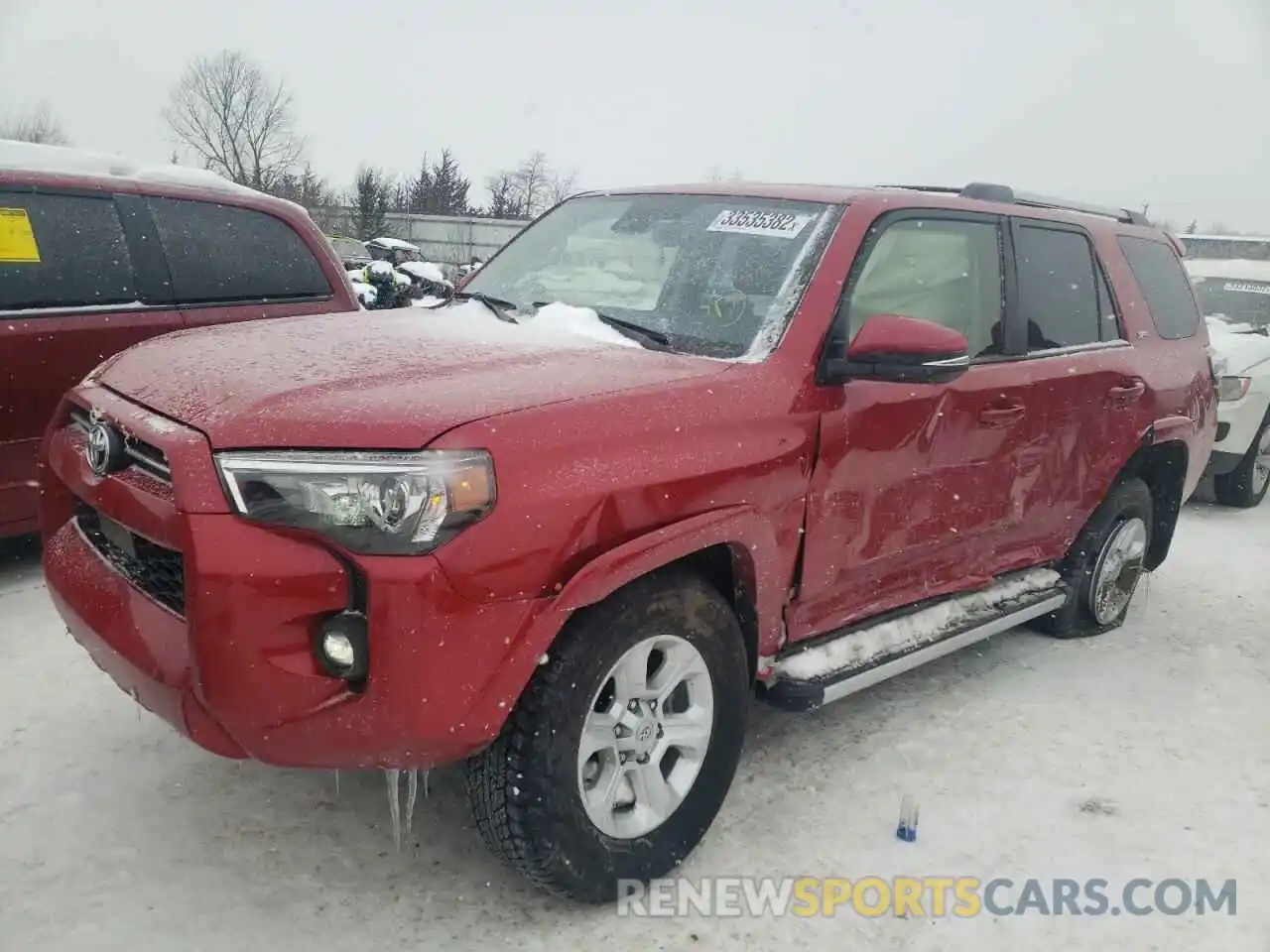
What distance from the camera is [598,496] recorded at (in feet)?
7.46

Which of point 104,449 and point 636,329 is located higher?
point 636,329

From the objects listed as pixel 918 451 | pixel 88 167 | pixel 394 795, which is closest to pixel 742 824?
pixel 394 795

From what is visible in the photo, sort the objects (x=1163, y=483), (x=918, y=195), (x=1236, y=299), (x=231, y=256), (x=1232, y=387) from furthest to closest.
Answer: (x=1236, y=299), (x=1232, y=387), (x=231, y=256), (x=1163, y=483), (x=918, y=195)

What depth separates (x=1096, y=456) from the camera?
4.18 metres

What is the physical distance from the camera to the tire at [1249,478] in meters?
7.76

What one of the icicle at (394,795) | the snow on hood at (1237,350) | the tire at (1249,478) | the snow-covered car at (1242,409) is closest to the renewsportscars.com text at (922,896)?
the icicle at (394,795)

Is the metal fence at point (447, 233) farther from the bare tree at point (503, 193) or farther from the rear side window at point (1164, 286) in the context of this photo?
the rear side window at point (1164, 286)

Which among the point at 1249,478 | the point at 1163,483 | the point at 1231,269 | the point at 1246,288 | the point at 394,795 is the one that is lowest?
the point at 1249,478

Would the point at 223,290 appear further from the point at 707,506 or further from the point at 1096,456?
the point at 1096,456

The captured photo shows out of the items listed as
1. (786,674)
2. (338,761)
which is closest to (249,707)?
(338,761)

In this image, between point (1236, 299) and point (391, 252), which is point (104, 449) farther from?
point (391, 252)

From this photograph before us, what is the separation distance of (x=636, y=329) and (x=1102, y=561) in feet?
8.93

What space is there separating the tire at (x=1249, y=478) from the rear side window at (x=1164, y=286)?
3.32 m

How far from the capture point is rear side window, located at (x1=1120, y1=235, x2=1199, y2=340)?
15.0 feet
